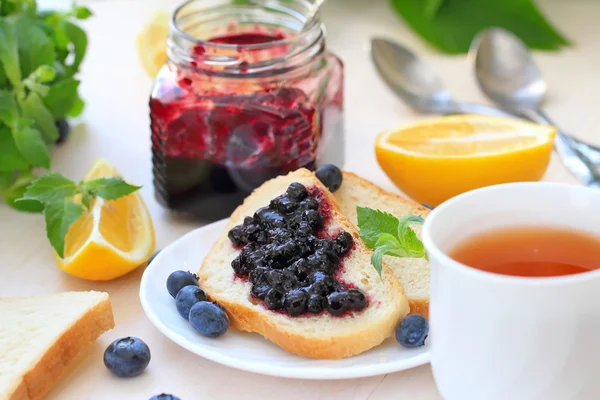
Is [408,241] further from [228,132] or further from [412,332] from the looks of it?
[228,132]

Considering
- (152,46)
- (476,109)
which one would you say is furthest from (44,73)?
(476,109)

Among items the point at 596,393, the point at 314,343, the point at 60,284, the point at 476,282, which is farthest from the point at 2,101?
the point at 596,393

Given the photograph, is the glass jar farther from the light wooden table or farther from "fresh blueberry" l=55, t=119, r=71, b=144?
"fresh blueberry" l=55, t=119, r=71, b=144

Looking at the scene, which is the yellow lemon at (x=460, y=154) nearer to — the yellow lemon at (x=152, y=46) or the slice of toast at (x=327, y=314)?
the slice of toast at (x=327, y=314)

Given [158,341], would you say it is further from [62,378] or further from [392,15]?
[392,15]

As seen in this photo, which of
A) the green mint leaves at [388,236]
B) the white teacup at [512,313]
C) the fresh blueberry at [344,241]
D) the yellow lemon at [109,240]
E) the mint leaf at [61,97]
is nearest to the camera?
the white teacup at [512,313]

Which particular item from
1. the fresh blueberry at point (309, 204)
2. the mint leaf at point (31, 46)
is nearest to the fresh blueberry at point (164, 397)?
the fresh blueberry at point (309, 204)
